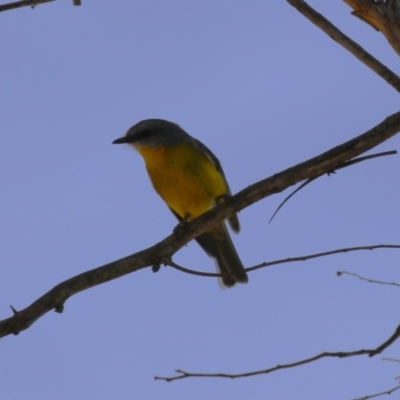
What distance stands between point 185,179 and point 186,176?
0.11 feet

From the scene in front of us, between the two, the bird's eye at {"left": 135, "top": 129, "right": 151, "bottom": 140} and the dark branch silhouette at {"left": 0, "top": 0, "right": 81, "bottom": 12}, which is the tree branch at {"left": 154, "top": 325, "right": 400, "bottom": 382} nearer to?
the dark branch silhouette at {"left": 0, "top": 0, "right": 81, "bottom": 12}

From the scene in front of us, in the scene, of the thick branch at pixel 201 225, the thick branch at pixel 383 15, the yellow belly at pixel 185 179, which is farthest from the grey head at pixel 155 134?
the thick branch at pixel 383 15

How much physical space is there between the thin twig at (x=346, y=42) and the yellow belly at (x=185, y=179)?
3568mm

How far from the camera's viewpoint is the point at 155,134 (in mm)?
8867

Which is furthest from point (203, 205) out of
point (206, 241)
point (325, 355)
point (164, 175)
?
point (325, 355)

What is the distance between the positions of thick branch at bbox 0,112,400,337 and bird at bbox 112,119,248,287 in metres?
2.89

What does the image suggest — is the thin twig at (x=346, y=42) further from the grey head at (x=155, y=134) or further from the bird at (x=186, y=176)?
the grey head at (x=155, y=134)

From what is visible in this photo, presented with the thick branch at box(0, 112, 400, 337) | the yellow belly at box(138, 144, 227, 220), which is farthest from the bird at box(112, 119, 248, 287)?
the thick branch at box(0, 112, 400, 337)

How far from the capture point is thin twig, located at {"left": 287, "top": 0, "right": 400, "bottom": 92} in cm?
426

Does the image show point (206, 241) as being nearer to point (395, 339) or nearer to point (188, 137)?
point (188, 137)

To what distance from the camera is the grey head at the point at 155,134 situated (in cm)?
857

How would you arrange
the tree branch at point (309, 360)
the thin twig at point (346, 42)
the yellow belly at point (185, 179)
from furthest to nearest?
the yellow belly at point (185, 179)
the thin twig at point (346, 42)
the tree branch at point (309, 360)

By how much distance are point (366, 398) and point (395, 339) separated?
3.23ft

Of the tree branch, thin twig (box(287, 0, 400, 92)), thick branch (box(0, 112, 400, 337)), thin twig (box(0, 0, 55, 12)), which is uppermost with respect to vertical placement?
thin twig (box(0, 0, 55, 12))
